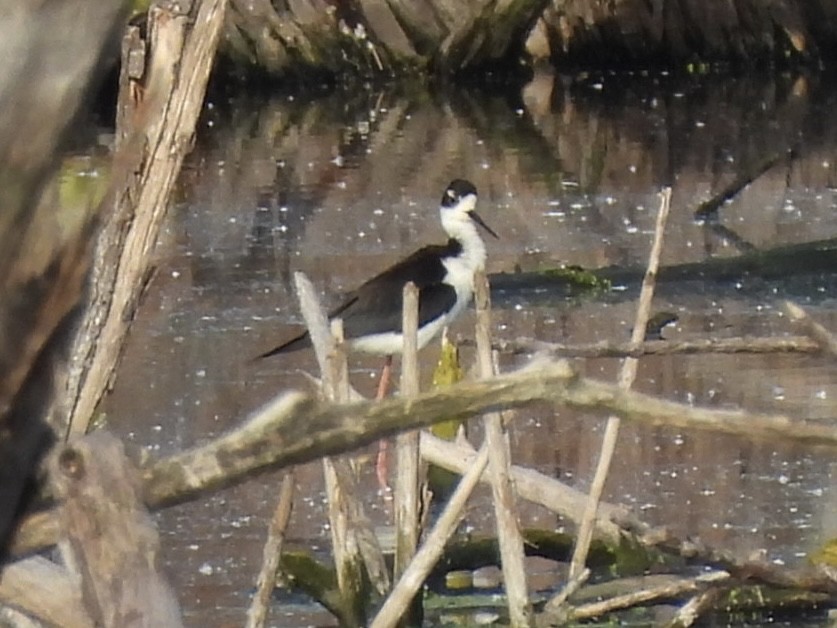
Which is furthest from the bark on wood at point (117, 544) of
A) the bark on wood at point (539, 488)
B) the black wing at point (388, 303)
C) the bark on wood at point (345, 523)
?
the black wing at point (388, 303)

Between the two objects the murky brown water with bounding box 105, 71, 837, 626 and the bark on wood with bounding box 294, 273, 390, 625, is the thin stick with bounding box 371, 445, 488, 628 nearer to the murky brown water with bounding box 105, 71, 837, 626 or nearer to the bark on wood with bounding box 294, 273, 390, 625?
the bark on wood with bounding box 294, 273, 390, 625

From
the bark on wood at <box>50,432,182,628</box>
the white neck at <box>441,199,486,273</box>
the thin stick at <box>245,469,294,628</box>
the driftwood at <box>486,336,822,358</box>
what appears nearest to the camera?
the bark on wood at <box>50,432,182,628</box>

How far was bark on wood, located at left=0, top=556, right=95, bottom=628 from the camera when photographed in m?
1.38

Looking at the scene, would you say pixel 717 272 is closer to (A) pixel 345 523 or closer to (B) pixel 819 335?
(A) pixel 345 523

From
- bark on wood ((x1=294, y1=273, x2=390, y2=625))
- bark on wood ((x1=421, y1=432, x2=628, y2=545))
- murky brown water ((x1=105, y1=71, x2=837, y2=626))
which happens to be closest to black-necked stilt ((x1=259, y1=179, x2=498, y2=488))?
murky brown water ((x1=105, y1=71, x2=837, y2=626))

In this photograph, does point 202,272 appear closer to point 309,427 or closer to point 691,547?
point 691,547

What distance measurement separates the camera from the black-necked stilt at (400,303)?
5973 millimetres

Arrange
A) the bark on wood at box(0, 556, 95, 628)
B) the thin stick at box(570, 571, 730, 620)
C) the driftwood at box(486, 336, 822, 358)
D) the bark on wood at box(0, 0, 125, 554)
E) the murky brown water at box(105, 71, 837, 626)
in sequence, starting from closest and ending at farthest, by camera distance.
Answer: the bark on wood at box(0, 0, 125, 554) → the bark on wood at box(0, 556, 95, 628) → the driftwood at box(486, 336, 822, 358) → the thin stick at box(570, 571, 730, 620) → the murky brown water at box(105, 71, 837, 626)

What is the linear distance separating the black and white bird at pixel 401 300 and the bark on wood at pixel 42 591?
4.39 m

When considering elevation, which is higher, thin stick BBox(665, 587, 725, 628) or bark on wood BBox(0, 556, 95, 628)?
bark on wood BBox(0, 556, 95, 628)

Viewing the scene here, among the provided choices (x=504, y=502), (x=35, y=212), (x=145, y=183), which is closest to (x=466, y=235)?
(x=504, y=502)

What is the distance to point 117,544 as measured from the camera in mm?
1236

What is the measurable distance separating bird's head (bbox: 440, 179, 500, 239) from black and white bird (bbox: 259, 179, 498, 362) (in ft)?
1.51

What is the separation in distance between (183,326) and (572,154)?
203 inches
